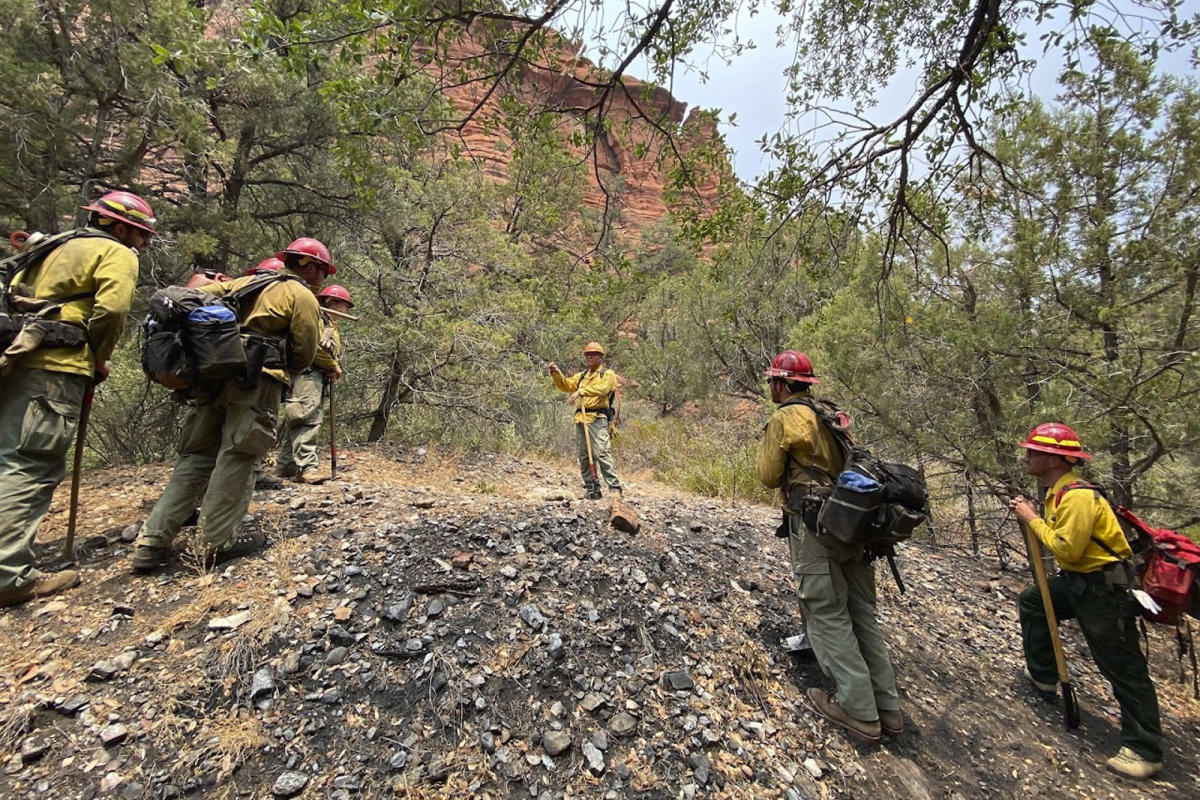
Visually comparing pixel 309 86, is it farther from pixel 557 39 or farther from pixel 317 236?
pixel 557 39

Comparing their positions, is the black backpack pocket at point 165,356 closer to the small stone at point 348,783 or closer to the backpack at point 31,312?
the backpack at point 31,312

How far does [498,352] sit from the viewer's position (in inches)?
299

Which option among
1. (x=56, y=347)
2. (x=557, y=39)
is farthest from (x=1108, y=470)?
(x=56, y=347)

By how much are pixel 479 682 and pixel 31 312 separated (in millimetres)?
3246

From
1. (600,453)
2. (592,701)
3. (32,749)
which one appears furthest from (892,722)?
(32,749)

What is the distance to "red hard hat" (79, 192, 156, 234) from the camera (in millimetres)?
3105

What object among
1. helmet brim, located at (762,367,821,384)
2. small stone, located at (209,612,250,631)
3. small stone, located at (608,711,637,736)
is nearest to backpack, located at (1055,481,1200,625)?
helmet brim, located at (762,367,821,384)

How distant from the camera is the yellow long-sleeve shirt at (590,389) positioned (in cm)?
621

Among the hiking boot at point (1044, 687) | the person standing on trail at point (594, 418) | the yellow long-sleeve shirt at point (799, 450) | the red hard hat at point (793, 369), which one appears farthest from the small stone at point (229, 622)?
the hiking boot at point (1044, 687)

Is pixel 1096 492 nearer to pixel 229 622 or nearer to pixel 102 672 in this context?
pixel 229 622

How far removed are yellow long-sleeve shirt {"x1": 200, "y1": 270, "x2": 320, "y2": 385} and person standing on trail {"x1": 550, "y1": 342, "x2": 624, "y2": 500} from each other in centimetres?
303

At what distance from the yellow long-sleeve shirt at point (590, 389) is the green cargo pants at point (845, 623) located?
3.35m

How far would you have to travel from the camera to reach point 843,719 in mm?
2863

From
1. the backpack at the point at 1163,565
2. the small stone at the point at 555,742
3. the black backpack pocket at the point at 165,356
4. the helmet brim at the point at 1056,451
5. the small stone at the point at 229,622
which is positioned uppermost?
the helmet brim at the point at 1056,451
